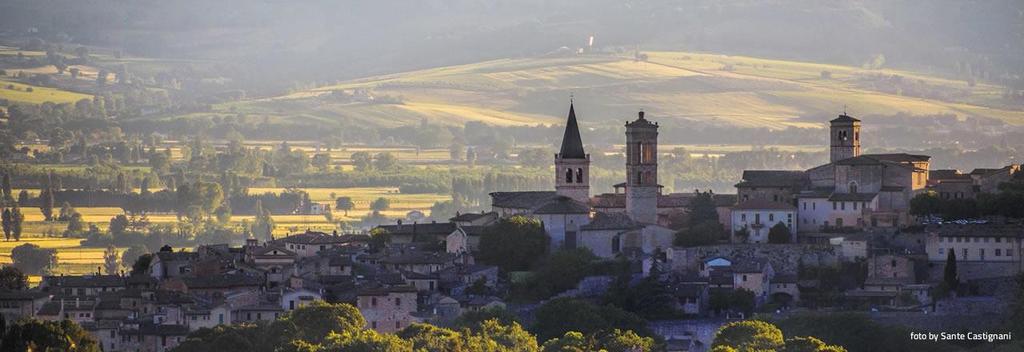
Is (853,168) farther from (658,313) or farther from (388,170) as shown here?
(388,170)

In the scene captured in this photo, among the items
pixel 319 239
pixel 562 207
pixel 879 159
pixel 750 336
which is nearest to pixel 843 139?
pixel 879 159

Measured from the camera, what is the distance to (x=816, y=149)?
476 feet

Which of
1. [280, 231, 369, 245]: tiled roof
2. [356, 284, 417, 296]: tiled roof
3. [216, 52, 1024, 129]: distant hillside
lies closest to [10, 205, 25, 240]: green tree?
A: [280, 231, 369, 245]: tiled roof

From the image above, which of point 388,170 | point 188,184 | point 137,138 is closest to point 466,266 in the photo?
point 188,184

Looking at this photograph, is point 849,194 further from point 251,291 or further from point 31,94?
point 31,94

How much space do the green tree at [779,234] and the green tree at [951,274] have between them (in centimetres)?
530

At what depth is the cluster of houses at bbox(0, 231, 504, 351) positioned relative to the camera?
64000 mm

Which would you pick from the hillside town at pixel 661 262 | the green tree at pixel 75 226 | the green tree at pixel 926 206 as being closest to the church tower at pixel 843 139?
the hillside town at pixel 661 262

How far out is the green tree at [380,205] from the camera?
12391cm

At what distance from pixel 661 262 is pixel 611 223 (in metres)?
3.10

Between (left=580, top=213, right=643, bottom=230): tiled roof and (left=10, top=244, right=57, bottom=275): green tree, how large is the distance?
1166 inches

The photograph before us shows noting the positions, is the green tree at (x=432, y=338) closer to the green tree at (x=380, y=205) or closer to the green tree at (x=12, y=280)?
the green tree at (x=12, y=280)

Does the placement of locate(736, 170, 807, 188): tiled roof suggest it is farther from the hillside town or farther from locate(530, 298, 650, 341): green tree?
locate(530, 298, 650, 341): green tree

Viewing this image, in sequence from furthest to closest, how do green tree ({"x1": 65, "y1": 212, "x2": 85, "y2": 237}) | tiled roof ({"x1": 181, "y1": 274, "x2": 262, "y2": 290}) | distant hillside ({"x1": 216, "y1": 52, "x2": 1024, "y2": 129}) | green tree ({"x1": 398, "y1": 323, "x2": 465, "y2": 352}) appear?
1. distant hillside ({"x1": 216, "y1": 52, "x2": 1024, "y2": 129})
2. green tree ({"x1": 65, "y1": 212, "x2": 85, "y2": 237})
3. tiled roof ({"x1": 181, "y1": 274, "x2": 262, "y2": 290})
4. green tree ({"x1": 398, "y1": 323, "x2": 465, "y2": 352})
